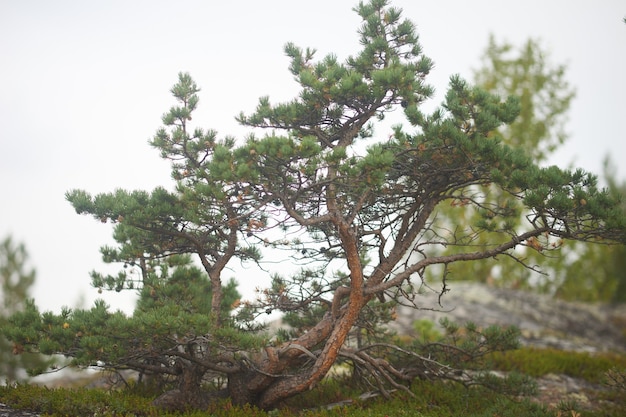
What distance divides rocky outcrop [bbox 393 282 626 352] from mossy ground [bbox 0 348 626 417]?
25.2 ft

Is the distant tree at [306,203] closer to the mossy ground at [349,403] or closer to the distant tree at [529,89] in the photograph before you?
the mossy ground at [349,403]

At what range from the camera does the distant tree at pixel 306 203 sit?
654cm

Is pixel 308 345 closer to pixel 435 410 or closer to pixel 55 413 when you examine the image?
pixel 435 410

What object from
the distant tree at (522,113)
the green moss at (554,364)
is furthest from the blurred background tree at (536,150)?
the green moss at (554,364)

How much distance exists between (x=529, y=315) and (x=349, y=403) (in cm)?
1466

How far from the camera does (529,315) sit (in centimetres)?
2052

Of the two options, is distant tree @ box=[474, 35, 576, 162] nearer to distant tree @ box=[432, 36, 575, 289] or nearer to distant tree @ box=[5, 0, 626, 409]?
distant tree @ box=[432, 36, 575, 289]

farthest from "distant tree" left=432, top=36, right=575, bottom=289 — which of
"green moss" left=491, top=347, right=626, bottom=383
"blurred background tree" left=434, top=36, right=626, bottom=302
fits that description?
"green moss" left=491, top=347, right=626, bottom=383

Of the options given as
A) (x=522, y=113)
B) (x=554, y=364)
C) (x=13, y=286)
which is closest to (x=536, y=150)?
(x=522, y=113)

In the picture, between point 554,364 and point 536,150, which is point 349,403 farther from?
point 536,150

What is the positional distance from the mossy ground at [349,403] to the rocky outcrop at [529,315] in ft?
25.2

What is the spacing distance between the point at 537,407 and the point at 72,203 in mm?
7315

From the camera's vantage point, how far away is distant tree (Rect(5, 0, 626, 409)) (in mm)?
6543

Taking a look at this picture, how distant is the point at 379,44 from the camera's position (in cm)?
728
